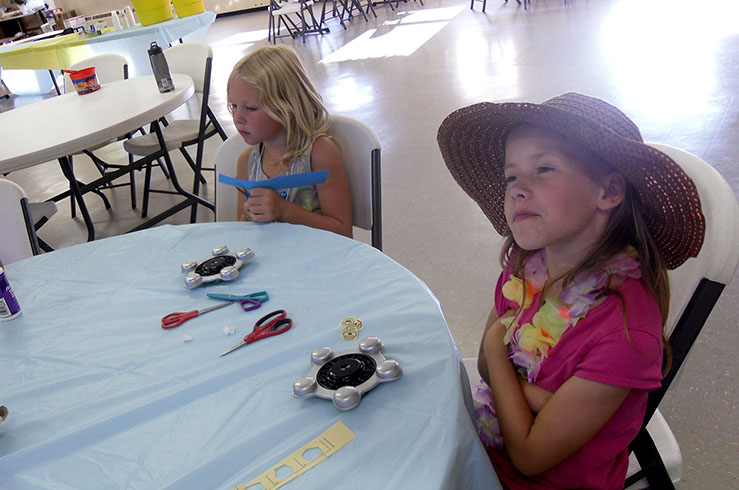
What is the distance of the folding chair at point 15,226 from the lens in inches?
67.3

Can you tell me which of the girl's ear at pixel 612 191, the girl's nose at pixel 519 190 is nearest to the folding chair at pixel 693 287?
the girl's ear at pixel 612 191

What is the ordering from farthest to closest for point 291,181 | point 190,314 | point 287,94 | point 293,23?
point 293,23
point 287,94
point 291,181
point 190,314

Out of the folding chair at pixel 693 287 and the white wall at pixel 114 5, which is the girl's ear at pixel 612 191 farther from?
the white wall at pixel 114 5

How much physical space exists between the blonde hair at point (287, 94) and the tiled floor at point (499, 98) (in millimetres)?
858

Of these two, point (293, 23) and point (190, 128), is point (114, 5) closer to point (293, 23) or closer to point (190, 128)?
point (293, 23)

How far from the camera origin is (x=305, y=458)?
0.74 m

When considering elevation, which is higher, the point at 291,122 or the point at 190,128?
the point at 291,122

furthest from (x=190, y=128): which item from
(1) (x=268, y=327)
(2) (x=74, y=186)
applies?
(1) (x=268, y=327)

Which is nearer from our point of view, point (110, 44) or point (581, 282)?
point (581, 282)

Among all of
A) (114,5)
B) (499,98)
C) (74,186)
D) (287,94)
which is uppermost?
(114,5)

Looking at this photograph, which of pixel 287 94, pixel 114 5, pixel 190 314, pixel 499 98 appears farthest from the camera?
pixel 114 5

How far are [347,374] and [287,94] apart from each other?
→ 3.26ft

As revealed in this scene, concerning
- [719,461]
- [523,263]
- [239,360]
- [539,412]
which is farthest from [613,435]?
[719,461]

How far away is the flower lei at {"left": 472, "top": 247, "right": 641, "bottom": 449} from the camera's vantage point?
0.89 meters
